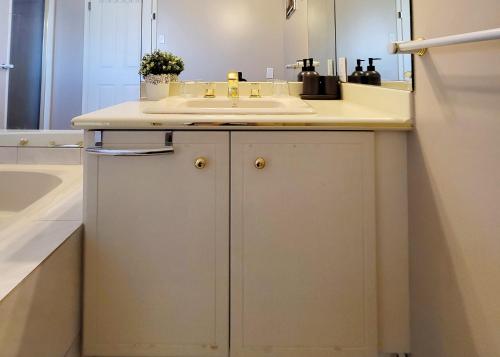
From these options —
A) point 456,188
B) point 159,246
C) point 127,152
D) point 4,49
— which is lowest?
point 159,246

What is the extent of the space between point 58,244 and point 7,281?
5.8 inches

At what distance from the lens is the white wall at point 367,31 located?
122cm

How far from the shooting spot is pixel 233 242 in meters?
0.90

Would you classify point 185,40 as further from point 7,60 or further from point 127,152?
point 7,60

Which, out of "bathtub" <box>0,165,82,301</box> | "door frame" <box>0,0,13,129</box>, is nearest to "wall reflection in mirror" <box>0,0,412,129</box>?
"bathtub" <box>0,165,82,301</box>

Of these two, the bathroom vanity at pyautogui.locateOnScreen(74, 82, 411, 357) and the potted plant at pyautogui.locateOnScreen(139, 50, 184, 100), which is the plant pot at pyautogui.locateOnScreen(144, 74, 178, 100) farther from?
the bathroom vanity at pyautogui.locateOnScreen(74, 82, 411, 357)

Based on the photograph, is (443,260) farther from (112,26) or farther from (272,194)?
(112,26)

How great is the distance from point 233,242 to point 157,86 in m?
1.03

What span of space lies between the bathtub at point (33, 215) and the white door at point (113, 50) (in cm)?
47

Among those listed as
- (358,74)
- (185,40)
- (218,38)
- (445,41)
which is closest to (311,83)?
(358,74)

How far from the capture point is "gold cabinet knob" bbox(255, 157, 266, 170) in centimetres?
89

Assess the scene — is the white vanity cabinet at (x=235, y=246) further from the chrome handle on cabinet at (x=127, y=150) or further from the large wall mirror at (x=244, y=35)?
the large wall mirror at (x=244, y=35)

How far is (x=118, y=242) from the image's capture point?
0.90 meters

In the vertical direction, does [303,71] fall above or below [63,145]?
above
